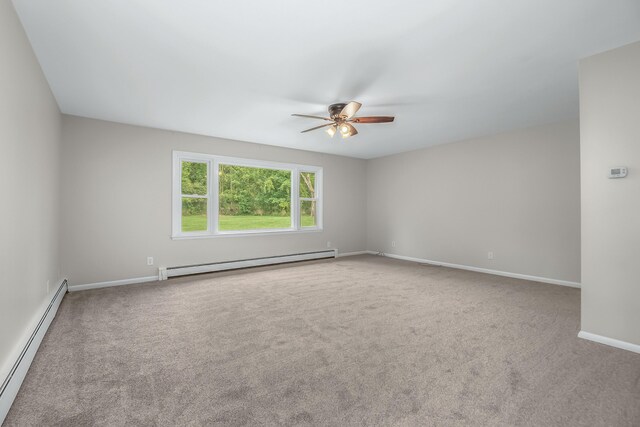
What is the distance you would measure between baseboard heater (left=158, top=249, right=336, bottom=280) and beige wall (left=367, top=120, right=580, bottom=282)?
1782 mm

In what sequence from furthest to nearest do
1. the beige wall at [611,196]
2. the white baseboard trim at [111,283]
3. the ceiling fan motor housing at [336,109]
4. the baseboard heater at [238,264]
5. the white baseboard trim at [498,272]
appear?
the baseboard heater at [238,264] < the white baseboard trim at [498,272] < the white baseboard trim at [111,283] < the ceiling fan motor housing at [336,109] < the beige wall at [611,196]

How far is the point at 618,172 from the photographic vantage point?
2.38 m

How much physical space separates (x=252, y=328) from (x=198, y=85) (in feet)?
8.41

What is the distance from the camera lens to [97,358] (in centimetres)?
224

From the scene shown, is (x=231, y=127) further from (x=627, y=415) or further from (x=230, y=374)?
(x=627, y=415)

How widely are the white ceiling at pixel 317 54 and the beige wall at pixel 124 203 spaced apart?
1.61ft

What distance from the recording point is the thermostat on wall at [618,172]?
7.73 feet

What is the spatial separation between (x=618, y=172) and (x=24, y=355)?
462 cm

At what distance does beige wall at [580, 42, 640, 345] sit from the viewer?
92.0 inches

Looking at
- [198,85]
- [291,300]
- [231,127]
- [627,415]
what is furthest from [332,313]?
[231,127]

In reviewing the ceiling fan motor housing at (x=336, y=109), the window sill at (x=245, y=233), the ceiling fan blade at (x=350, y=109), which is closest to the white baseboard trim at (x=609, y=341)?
the ceiling fan blade at (x=350, y=109)

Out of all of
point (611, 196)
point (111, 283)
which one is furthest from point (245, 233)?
point (611, 196)

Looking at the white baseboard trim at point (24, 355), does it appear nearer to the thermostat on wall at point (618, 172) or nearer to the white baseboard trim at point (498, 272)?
the thermostat on wall at point (618, 172)

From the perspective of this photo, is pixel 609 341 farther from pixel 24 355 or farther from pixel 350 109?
pixel 24 355
